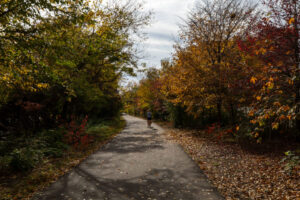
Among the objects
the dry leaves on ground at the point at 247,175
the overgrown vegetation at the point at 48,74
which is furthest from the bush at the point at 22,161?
the dry leaves on ground at the point at 247,175

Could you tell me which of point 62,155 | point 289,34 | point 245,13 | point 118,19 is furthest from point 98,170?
point 245,13

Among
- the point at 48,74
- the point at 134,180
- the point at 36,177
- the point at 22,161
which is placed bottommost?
the point at 36,177

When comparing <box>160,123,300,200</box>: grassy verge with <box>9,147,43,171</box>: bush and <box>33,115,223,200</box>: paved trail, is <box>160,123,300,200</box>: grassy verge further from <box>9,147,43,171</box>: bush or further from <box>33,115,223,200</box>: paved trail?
<box>9,147,43,171</box>: bush

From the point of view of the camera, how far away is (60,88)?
44.0 ft

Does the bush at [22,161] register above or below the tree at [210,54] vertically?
below

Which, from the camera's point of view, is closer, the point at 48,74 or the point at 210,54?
the point at 48,74

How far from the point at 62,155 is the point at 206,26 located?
10888 millimetres

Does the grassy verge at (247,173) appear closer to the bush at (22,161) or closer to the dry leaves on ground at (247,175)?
the dry leaves on ground at (247,175)

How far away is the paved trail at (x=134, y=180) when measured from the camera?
5.18 metres

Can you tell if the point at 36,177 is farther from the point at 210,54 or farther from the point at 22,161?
the point at 210,54

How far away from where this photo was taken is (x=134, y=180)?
6289 millimetres

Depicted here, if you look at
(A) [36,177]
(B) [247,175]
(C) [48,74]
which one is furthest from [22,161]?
(B) [247,175]

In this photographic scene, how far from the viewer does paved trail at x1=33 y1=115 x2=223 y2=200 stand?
17.0 ft

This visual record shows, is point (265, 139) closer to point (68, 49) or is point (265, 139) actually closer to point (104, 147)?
point (104, 147)
